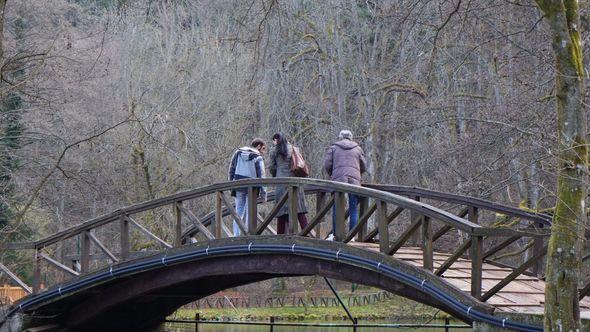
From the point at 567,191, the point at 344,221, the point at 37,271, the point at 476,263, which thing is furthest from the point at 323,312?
the point at 567,191

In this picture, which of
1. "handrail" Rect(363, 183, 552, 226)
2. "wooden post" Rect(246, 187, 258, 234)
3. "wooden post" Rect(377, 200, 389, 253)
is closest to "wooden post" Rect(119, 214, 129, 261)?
"wooden post" Rect(246, 187, 258, 234)

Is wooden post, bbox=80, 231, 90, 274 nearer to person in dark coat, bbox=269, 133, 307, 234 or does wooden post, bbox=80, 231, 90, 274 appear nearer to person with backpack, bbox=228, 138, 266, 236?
person with backpack, bbox=228, 138, 266, 236

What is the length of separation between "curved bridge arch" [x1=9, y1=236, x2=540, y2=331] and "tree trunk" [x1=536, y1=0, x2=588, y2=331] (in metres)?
1.64

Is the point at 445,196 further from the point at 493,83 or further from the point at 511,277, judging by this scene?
the point at 493,83

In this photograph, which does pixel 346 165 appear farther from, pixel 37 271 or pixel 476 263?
pixel 37 271

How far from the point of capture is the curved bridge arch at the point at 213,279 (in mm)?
12525

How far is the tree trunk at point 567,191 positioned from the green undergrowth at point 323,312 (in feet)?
50.9

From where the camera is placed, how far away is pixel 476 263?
11586mm

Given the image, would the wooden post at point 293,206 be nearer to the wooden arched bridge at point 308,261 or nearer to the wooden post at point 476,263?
the wooden arched bridge at point 308,261

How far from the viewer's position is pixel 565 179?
922cm

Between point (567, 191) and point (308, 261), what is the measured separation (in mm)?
5875

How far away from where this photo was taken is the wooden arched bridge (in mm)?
11844

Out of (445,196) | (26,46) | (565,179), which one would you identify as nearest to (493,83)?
(445,196)

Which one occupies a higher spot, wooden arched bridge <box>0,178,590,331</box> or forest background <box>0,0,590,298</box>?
forest background <box>0,0,590,298</box>
